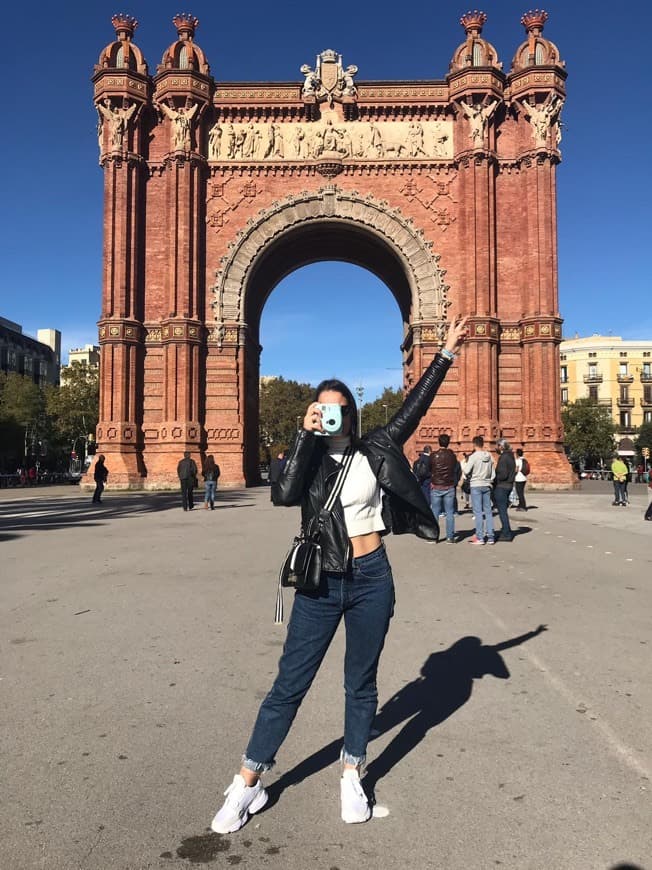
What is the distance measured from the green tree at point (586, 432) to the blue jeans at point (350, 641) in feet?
239

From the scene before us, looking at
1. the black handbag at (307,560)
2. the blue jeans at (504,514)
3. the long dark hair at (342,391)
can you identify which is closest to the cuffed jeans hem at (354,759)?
the black handbag at (307,560)

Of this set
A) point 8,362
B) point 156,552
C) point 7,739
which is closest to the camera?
point 7,739

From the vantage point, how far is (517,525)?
1540cm

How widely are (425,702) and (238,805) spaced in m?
1.70

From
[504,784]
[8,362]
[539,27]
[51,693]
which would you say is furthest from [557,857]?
[8,362]

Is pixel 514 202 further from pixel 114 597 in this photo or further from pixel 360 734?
→ pixel 360 734

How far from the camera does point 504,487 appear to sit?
13109 mm

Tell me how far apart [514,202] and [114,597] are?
91.2ft

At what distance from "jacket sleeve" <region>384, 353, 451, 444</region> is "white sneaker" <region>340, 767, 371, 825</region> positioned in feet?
4.86

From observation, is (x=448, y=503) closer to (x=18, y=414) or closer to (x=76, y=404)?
(x=76, y=404)

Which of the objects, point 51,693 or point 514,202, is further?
point 514,202

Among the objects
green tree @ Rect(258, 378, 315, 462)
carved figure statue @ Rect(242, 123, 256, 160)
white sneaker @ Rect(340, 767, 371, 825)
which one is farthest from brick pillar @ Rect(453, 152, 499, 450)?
green tree @ Rect(258, 378, 315, 462)

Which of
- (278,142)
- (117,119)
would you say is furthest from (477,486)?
(117,119)

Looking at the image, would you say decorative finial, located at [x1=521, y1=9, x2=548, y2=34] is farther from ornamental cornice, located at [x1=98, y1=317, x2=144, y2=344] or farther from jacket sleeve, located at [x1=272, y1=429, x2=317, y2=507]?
jacket sleeve, located at [x1=272, y1=429, x2=317, y2=507]
